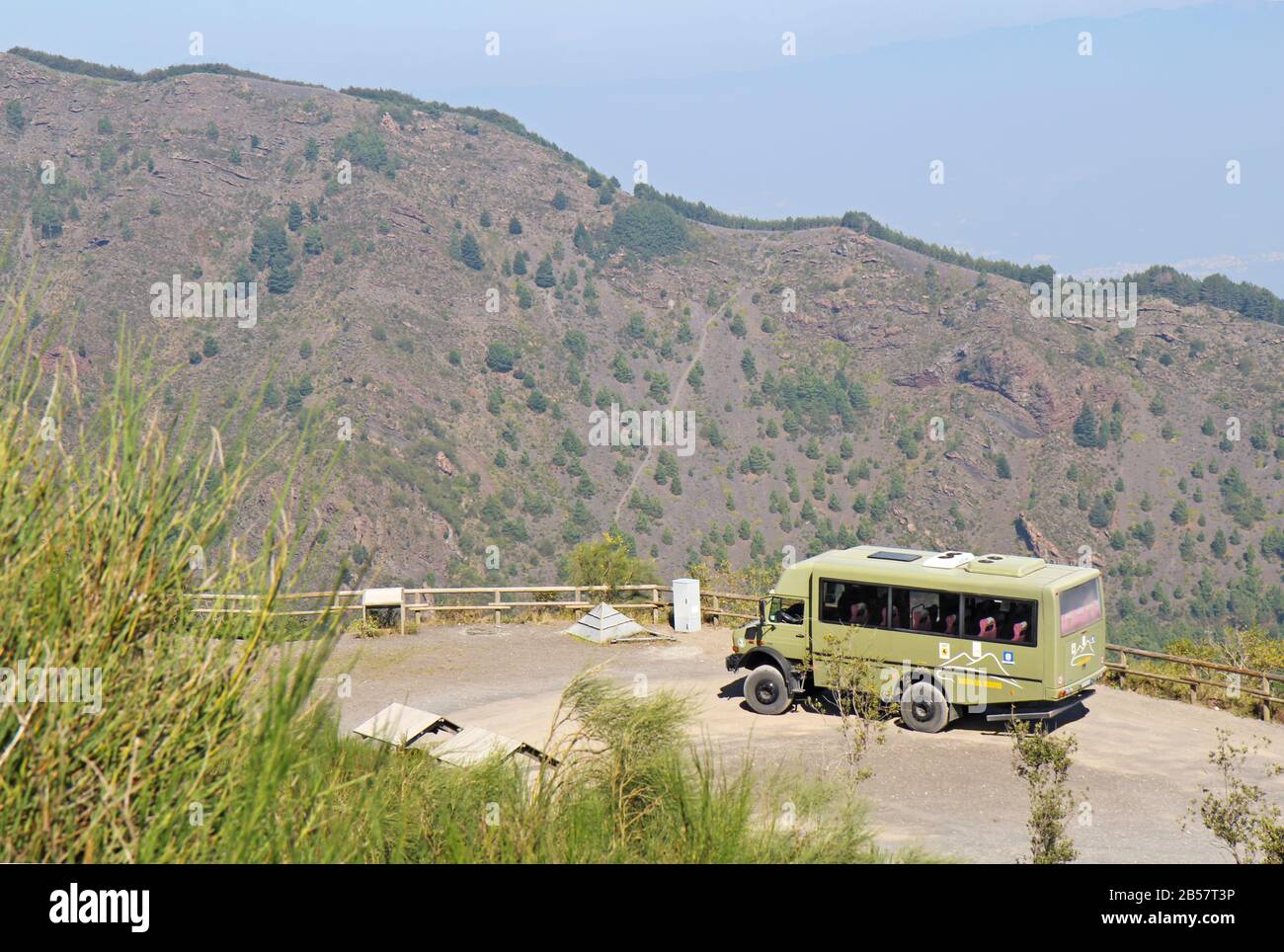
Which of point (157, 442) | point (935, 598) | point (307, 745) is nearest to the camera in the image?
point (157, 442)

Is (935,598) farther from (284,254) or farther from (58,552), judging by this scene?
(284,254)

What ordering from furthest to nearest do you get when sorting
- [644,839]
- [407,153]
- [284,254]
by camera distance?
[407,153], [284,254], [644,839]

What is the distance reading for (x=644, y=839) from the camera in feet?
31.4

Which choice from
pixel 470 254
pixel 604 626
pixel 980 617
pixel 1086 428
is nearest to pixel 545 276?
pixel 470 254

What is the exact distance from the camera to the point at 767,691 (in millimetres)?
21297

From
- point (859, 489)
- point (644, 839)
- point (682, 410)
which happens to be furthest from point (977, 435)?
point (644, 839)

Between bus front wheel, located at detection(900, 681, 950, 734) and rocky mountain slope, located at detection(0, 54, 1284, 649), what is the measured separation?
6238cm

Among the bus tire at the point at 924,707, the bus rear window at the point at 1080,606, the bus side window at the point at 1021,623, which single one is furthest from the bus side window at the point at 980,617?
the bus tire at the point at 924,707

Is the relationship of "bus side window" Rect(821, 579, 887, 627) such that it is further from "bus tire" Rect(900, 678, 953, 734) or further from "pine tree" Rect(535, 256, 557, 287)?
"pine tree" Rect(535, 256, 557, 287)

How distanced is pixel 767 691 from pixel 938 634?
10.6 ft

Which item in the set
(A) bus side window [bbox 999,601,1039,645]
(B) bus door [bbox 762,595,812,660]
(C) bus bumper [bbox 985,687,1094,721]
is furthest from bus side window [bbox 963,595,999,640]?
(B) bus door [bbox 762,595,812,660]

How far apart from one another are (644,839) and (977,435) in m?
112

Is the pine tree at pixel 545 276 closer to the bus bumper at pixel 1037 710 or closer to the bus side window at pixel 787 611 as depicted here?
the bus side window at pixel 787 611

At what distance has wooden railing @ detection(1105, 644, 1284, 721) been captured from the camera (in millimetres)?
21500
